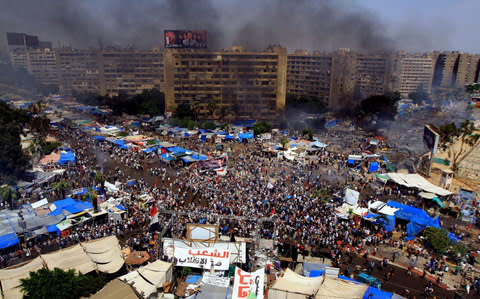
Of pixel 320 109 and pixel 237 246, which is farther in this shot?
pixel 320 109

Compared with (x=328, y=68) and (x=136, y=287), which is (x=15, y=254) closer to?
(x=136, y=287)

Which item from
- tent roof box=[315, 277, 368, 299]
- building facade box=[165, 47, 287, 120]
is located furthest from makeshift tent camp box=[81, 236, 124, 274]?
building facade box=[165, 47, 287, 120]

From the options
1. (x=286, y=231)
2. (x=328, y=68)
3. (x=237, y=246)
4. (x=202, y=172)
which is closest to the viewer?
(x=237, y=246)

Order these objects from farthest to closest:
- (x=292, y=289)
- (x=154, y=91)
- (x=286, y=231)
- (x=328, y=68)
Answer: (x=328, y=68) → (x=154, y=91) → (x=286, y=231) → (x=292, y=289)

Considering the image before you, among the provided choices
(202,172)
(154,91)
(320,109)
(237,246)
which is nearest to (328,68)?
(320,109)

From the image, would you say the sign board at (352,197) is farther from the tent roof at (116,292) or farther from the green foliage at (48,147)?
the green foliage at (48,147)

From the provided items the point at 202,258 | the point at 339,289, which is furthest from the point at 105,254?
the point at 339,289

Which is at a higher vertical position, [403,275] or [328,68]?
[328,68]
